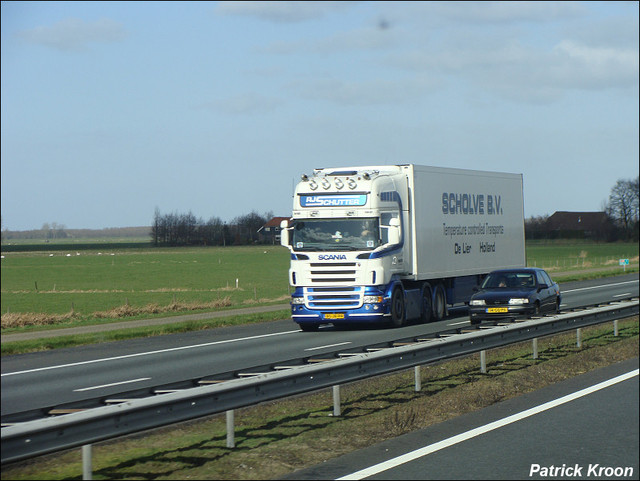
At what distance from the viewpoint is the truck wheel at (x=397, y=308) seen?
23.4m

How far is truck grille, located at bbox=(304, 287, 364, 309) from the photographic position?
23.0m

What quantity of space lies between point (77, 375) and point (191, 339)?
7254mm

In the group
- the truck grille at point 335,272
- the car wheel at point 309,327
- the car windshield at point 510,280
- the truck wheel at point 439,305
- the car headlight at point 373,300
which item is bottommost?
the car wheel at point 309,327

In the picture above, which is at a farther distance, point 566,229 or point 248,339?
point 248,339

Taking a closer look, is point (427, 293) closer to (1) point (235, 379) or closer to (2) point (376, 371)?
(2) point (376, 371)

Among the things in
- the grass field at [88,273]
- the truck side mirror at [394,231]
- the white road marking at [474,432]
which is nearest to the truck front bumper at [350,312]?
the truck side mirror at [394,231]

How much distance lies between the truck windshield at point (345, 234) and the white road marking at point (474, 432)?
430 inches

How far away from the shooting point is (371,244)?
22.8m

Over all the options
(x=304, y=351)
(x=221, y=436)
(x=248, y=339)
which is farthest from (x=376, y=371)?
(x=248, y=339)

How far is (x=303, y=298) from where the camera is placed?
23.4 meters

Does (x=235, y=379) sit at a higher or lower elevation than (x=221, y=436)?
higher

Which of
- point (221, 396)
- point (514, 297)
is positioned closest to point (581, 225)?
point (221, 396)

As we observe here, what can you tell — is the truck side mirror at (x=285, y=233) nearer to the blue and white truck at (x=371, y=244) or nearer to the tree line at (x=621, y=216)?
the blue and white truck at (x=371, y=244)

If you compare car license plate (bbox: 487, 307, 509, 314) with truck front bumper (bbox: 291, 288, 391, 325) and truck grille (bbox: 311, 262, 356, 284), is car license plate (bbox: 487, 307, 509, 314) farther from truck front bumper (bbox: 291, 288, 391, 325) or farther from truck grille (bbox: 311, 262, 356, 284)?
truck grille (bbox: 311, 262, 356, 284)
